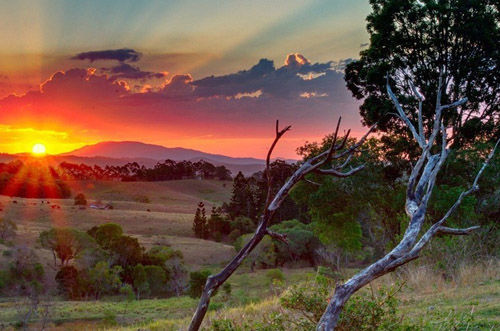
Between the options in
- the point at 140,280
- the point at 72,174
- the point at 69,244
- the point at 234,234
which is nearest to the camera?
the point at 140,280

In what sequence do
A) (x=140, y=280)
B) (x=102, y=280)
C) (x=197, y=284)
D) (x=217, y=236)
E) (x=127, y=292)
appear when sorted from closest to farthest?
(x=197, y=284) → (x=127, y=292) → (x=102, y=280) → (x=140, y=280) → (x=217, y=236)

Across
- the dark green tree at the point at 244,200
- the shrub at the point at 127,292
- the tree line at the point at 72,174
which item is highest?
the tree line at the point at 72,174

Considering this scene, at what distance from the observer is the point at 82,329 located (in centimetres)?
2892

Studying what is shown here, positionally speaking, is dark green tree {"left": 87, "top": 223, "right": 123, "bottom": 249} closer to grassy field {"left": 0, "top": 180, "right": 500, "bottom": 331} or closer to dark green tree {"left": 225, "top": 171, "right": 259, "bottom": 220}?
grassy field {"left": 0, "top": 180, "right": 500, "bottom": 331}

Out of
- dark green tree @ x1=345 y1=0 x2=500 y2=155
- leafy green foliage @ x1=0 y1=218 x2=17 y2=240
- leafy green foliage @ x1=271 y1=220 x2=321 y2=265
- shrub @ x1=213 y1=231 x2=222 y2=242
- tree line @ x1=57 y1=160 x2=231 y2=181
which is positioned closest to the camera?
dark green tree @ x1=345 y1=0 x2=500 y2=155

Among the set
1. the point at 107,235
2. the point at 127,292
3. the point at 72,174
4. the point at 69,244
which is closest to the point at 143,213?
the point at 107,235

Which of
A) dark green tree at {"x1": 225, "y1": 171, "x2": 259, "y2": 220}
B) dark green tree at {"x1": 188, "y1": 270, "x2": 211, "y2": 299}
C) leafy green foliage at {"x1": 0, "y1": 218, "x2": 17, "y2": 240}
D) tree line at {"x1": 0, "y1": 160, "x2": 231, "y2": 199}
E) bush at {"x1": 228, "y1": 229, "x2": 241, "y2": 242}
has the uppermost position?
tree line at {"x1": 0, "y1": 160, "x2": 231, "y2": 199}

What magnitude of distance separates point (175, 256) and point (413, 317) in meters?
48.4

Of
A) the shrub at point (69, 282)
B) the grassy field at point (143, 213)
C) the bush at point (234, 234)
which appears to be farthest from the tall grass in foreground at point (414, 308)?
the bush at point (234, 234)

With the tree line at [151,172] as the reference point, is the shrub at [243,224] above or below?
below

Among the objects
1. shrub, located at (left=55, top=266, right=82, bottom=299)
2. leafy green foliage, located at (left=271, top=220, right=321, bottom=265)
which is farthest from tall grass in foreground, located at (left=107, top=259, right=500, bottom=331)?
shrub, located at (left=55, top=266, right=82, bottom=299)

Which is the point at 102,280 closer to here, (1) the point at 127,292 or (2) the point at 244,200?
(1) the point at 127,292

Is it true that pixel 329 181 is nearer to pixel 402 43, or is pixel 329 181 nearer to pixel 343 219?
pixel 343 219

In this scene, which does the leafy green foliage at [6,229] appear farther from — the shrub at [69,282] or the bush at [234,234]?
the bush at [234,234]
